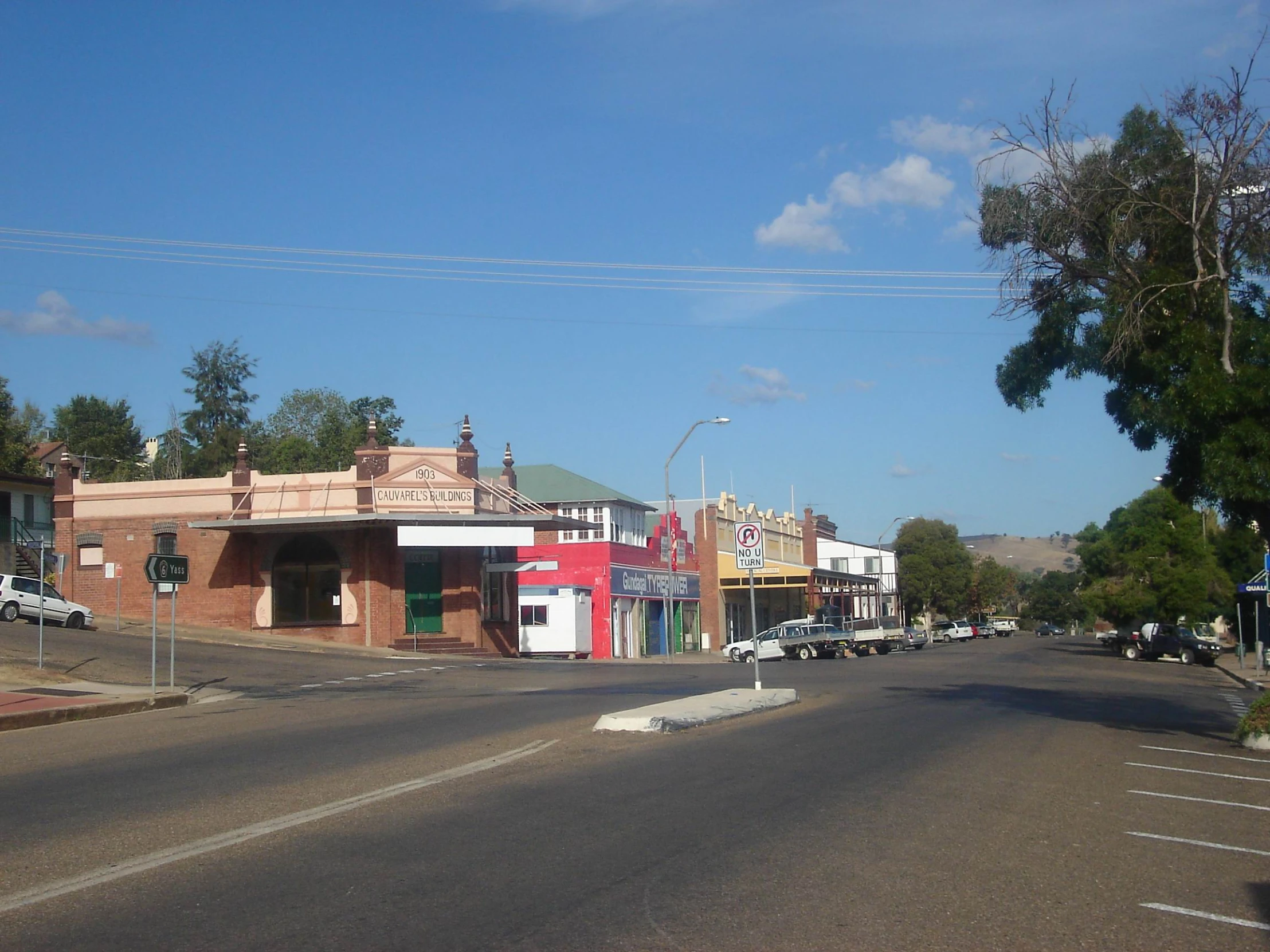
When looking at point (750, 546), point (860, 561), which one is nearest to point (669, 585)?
point (750, 546)

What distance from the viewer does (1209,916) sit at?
655 centimetres

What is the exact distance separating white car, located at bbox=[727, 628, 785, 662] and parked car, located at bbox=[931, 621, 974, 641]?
38.9 meters

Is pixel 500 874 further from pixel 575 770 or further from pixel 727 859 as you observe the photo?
pixel 575 770

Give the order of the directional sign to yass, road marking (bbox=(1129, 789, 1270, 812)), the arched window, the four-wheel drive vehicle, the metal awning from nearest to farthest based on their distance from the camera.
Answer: road marking (bbox=(1129, 789, 1270, 812)) → the directional sign to yass → the metal awning → the arched window → the four-wheel drive vehicle

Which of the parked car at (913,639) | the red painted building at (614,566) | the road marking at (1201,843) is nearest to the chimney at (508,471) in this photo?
the red painted building at (614,566)

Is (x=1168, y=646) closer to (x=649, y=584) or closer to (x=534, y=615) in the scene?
(x=649, y=584)

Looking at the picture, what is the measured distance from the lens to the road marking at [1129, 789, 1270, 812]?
1041cm

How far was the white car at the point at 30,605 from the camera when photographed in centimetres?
3672

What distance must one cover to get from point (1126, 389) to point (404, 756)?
1130 cm

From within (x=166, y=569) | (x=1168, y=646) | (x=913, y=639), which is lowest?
(x=913, y=639)

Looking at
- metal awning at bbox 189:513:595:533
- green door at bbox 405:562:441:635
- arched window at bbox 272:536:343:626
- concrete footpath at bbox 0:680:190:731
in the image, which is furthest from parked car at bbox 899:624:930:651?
concrete footpath at bbox 0:680:190:731

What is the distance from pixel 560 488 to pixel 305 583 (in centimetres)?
2520

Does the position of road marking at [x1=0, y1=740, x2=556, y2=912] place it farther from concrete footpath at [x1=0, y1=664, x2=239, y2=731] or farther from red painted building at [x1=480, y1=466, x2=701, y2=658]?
red painted building at [x1=480, y1=466, x2=701, y2=658]

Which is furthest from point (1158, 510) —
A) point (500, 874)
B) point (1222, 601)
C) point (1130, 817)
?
point (500, 874)
